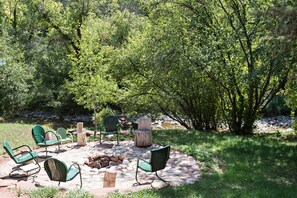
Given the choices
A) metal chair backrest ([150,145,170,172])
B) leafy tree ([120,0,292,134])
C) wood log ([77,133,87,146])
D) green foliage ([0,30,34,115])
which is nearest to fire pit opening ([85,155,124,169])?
wood log ([77,133,87,146])

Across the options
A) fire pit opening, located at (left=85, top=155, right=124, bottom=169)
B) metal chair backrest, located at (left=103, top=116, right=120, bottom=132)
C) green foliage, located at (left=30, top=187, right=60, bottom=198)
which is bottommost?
green foliage, located at (left=30, top=187, right=60, bottom=198)

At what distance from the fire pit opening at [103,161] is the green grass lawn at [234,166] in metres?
1.83

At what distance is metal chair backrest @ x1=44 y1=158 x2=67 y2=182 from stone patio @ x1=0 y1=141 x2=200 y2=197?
1.16 ft

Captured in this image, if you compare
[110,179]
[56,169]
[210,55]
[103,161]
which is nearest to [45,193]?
[56,169]

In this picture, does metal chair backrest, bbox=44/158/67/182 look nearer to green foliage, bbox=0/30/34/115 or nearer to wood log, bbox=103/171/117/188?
wood log, bbox=103/171/117/188

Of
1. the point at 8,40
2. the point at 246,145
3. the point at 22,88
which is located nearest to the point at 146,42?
the point at 246,145

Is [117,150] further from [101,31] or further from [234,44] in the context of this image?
[101,31]

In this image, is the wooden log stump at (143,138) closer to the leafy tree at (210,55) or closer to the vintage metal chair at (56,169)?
the leafy tree at (210,55)

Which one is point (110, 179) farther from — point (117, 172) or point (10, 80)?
point (10, 80)

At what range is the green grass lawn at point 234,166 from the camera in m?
5.35

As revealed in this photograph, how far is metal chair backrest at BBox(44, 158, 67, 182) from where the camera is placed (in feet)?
17.7

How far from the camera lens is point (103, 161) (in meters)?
7.90

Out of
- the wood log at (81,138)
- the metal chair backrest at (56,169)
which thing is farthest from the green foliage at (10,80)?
the metal chair backrest at (56,169)

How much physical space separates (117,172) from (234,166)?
2.70 m
